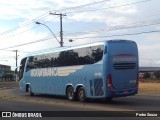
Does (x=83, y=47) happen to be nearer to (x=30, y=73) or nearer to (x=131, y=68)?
(x=131, y=68)

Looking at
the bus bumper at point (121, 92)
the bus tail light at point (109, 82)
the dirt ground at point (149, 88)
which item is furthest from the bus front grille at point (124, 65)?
the dirt ground at point (149, 88)

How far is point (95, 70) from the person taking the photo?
2438 cm

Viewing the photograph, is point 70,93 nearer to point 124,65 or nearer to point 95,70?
point 95,70

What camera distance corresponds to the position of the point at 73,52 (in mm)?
26891

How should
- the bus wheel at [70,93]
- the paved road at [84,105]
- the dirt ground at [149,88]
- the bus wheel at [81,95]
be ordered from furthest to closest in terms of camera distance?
the dirt ground at [149,88] → the bus wheel at [70,93] → the bus wheel at [81,95] → the paved road at [84,105]

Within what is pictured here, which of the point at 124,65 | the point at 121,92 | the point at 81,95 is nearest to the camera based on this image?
the point at 121,92

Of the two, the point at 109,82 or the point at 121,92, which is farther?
the point at 121,92

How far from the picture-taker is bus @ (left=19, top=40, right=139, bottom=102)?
2364 cm

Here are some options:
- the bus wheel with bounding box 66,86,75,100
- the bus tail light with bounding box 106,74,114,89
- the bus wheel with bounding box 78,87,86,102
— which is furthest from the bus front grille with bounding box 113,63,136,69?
the bus wheel with bounding box 66,86,75,100

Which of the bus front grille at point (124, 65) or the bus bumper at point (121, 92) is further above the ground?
the bus front grille at point (124, 65)

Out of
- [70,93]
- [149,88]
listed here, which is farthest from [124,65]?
[149,88]

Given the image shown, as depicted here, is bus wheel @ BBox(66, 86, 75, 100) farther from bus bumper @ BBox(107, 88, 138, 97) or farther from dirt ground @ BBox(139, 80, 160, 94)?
dirt ground @ BBox(139, 80, 160, 94)

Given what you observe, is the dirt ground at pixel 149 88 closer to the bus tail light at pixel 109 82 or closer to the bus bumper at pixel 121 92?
the bus bumper at pixel 121 92

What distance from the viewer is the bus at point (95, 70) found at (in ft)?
77.6
